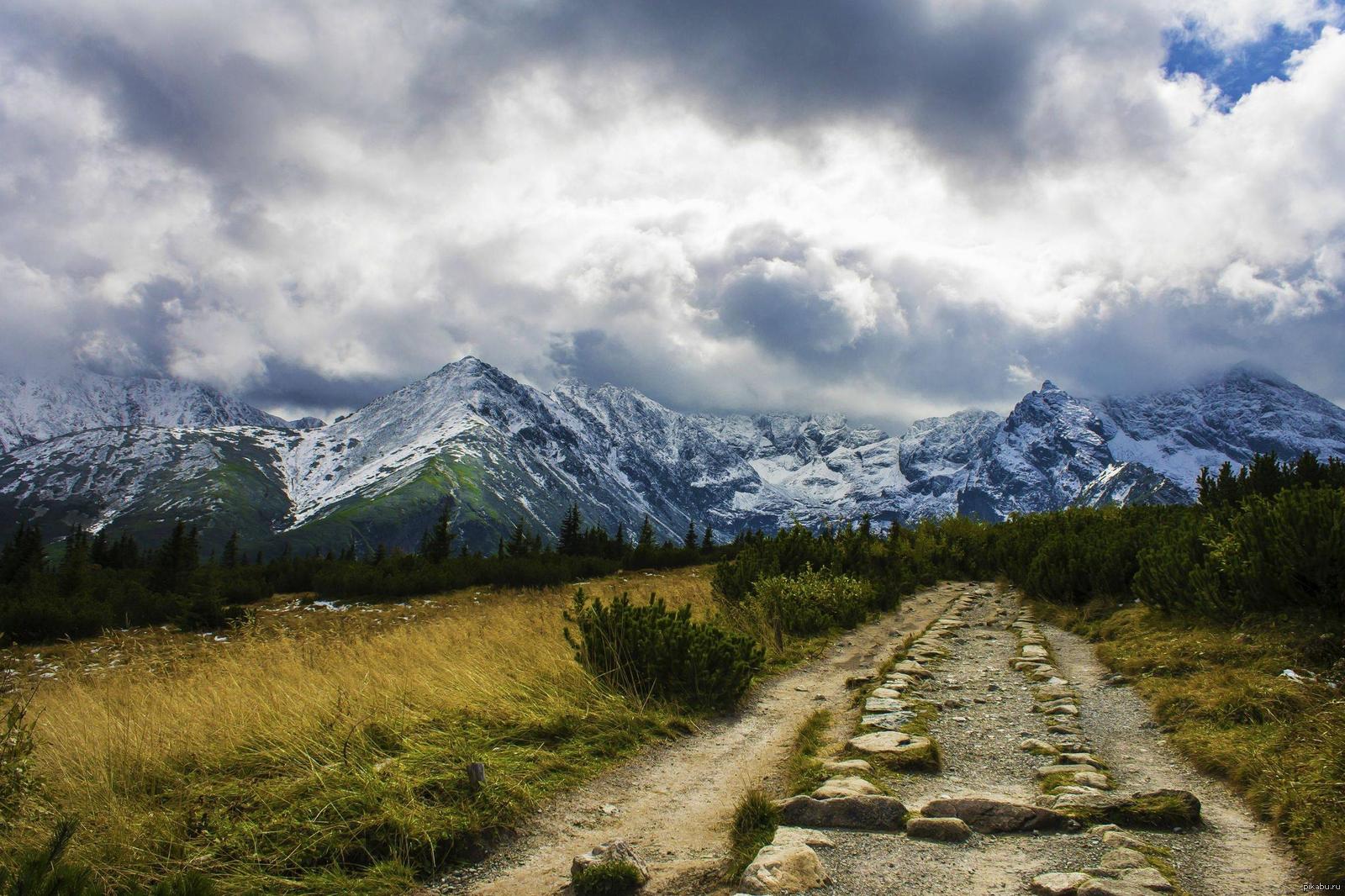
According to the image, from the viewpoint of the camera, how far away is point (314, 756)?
6.25m

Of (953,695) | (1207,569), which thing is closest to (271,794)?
(953,695)

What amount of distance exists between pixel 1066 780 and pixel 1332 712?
287cm

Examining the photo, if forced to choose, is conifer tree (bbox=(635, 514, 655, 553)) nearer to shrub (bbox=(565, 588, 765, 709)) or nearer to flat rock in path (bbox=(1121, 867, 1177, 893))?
shrub (bbox=(565, 588, 765, 709))

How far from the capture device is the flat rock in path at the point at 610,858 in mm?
4773

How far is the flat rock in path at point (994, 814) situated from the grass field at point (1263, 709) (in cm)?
152

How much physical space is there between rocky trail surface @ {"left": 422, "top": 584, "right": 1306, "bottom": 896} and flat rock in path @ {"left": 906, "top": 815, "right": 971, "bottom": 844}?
0.01 meters

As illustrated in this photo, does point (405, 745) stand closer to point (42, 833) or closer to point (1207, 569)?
point (42, 833)

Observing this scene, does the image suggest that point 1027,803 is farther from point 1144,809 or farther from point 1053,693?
point 1053,693

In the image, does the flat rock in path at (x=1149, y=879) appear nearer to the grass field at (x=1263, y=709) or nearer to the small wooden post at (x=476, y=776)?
the grass field at (x=1263, y=709)

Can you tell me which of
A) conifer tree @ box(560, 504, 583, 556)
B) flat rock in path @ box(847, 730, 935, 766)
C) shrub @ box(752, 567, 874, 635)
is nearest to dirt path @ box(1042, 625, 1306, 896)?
flat rock in path @ box(847, 730, 935, 766)

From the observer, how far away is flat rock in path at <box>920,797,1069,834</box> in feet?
17.3

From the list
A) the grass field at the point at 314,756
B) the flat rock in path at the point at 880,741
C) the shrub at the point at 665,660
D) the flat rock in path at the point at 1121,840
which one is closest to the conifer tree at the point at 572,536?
the shrub at the point at 665,660

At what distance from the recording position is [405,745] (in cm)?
664

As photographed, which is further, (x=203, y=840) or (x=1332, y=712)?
(x=1332, y=712)
